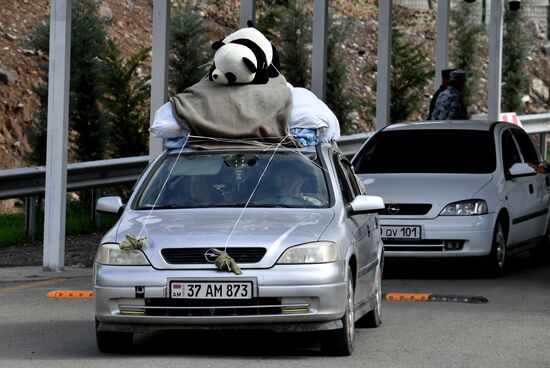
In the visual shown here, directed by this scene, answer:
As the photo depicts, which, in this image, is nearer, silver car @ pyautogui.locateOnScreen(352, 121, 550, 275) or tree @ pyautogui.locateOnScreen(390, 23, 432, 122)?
silver car @ pyautogui.locateOnScreen(352, 121, 550, 275)

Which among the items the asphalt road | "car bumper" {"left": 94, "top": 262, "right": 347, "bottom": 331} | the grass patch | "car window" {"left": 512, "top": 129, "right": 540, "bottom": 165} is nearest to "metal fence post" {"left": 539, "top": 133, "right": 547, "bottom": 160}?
the grass patch

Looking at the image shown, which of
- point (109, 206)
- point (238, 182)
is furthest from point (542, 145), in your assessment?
point (109, 206)

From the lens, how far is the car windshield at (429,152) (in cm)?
1630

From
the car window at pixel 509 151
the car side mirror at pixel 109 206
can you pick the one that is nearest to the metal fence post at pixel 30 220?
the car window at pixel 509 151

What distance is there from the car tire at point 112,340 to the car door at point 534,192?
7.45 metres

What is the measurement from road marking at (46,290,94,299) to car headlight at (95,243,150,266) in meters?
3.67

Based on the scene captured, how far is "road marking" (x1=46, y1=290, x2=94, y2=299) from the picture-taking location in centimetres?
1370

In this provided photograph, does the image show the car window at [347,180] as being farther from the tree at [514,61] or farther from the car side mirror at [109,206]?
the tree at [514,61]

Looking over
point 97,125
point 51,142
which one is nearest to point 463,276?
point 51,142

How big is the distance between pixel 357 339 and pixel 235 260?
1677mm

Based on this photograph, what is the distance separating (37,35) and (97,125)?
181 centimetres

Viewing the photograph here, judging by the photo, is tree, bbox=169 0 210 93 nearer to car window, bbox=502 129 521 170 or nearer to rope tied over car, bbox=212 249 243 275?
car window, bbox=502 129 521 170

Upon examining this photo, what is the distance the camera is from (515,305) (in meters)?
13.3

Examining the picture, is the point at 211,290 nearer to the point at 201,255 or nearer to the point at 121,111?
the point at 201,255
